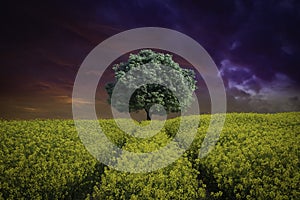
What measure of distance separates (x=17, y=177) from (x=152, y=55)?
101ft

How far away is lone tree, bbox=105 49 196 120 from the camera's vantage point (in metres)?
35.2

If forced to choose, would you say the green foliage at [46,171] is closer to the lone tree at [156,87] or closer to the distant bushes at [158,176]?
the distant bushes at [158,176]

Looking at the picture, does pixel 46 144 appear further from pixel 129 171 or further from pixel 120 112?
pixel 120 112

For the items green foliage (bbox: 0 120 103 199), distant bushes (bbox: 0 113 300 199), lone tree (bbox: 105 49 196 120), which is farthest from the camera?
lone tree (bbox: 105 49 196 120)

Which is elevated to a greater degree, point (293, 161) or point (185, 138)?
point (185, 138)

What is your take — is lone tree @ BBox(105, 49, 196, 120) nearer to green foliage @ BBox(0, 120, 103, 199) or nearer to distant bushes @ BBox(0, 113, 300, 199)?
green foliage @ BBox(0, 120, 103, 199)

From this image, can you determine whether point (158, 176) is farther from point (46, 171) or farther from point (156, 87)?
point (156, 87)

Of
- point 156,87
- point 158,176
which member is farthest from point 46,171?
point 156,87

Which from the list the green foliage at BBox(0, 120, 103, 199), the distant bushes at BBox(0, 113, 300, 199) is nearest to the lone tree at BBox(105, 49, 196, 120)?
the green foliage at BBox(0, 120, 103, 199)

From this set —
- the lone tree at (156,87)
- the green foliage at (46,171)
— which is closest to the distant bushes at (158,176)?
the green foliage at (46,171)

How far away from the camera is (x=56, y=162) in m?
9.45

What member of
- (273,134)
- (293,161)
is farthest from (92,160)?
(273,134)

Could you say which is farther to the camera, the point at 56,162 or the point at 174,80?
the point at 174,80

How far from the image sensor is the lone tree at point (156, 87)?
35.2 meters
